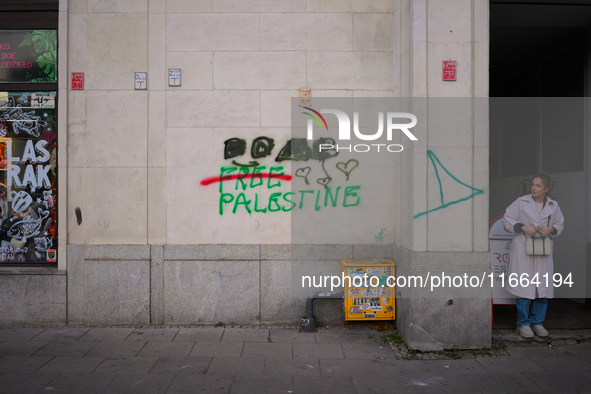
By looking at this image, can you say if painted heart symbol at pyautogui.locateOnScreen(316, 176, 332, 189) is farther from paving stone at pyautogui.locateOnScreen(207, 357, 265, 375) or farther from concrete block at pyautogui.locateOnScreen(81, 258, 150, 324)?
concrete block at pyautogui.locateOnScreen(81, 258, 150, 324)

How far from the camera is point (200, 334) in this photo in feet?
19.7

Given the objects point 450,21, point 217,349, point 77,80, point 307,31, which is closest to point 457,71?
point 450,21

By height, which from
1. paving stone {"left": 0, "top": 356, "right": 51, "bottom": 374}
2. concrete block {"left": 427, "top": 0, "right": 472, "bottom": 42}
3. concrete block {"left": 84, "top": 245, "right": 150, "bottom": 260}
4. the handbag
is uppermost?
concrete block {"left": 427, "top": 0, "right": 472, "bottom": 42}

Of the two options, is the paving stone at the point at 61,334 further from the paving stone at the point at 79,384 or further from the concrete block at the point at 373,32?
the concrete block at the point at 373,32

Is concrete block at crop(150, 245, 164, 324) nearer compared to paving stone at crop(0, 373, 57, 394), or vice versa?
paving stone at crop(0, 373, 57, 394)

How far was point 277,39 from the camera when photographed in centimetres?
640

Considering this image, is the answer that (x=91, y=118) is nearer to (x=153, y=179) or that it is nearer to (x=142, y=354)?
(x=153, y=179)

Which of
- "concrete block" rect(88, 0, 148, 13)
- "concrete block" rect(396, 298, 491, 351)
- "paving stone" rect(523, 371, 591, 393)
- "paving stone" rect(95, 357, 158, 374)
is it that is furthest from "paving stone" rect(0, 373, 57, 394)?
"paving stone" rect(523, 371, 591, 393)

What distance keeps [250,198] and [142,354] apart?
2442 millimetres

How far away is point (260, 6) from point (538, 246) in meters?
4.94

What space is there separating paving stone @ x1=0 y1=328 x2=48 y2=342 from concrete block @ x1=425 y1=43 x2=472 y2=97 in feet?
19.8

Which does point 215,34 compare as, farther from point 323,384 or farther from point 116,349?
point 323,384

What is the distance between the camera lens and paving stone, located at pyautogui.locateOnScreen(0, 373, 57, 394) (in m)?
4.38

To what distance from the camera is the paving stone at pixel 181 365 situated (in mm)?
4855
